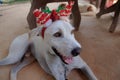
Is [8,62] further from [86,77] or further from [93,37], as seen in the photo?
[93,37]

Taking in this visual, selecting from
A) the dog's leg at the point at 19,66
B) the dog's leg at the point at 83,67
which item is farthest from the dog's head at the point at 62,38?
the dog's leg at the point at 19,66

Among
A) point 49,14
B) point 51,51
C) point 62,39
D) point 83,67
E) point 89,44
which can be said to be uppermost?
point 49,14

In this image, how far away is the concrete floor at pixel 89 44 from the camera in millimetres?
1503

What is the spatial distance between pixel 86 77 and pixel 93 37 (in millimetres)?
712

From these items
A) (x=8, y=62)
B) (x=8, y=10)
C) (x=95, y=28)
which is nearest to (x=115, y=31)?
(x=95, y=28)

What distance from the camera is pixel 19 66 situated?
62.7 inches

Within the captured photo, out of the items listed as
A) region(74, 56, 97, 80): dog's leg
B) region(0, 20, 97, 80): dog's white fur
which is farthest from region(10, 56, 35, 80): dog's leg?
region(74, 56, 97, 80): dog's leg

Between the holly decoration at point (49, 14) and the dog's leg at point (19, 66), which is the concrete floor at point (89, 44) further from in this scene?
the holly decoration at point (49, 14)

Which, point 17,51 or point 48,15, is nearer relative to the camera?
point 48,15

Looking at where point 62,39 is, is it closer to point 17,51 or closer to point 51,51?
point 51,51

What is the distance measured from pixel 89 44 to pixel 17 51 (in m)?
0.74

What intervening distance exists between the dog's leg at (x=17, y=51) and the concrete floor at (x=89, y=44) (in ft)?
0.18

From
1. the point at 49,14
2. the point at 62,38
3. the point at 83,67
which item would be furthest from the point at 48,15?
the point at 83,67

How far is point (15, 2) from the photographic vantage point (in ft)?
10.6
